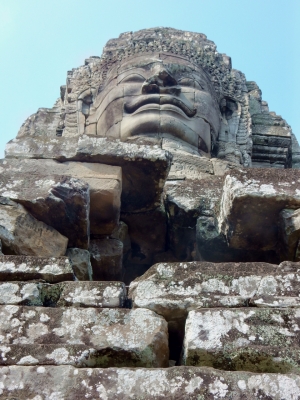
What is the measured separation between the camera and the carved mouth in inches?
284

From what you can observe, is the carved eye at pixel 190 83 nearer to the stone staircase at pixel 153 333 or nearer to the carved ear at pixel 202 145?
the carved ear at pixel 202 145

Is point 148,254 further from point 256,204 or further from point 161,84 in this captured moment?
point 161,84

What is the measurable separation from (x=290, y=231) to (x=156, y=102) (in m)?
3.30

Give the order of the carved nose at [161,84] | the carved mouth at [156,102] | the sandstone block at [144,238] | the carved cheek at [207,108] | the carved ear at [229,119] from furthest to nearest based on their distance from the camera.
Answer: the carved ear at [229,119] < the carved cheek at [207,108] < the carved nose at [161,84] < the carved mouth at [156,102] < the sandstone block at [144,238]

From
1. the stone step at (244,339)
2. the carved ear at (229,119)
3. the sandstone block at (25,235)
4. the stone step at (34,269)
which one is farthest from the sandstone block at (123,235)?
the carved ear at (229,119)

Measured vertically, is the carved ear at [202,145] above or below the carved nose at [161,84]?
below

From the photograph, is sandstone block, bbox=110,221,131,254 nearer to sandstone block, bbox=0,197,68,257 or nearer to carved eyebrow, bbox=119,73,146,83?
sandstone block, bbox=0,197,68,257

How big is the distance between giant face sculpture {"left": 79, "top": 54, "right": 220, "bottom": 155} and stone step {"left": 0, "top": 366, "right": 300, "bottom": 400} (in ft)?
14.6

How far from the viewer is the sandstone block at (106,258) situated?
5.01m

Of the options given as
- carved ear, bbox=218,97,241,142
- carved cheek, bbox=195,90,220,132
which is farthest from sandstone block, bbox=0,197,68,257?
carved ear, bbox=218,97,241,142

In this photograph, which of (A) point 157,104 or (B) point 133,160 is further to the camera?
(A) point 157,104

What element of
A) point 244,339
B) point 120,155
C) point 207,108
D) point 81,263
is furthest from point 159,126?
point 244,339

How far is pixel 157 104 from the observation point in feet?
23.6

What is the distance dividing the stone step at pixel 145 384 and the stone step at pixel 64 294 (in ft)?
1.85
